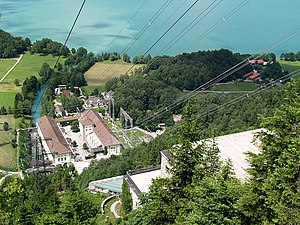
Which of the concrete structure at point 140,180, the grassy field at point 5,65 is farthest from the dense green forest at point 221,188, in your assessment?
the grassy field at point 5,65

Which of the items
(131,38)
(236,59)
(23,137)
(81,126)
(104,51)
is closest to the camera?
(23,137)

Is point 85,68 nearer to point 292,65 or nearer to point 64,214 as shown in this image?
point 292,65

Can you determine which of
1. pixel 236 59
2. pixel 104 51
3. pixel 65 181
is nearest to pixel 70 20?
pixel 104 51

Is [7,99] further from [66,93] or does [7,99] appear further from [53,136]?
[53,136]

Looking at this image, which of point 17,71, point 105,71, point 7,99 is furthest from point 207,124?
point 17,71

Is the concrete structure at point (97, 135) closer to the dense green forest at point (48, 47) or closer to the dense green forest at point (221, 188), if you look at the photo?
the dense green forest at point (48, 47)

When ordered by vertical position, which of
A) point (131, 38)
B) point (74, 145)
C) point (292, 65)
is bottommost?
point (74, 145)

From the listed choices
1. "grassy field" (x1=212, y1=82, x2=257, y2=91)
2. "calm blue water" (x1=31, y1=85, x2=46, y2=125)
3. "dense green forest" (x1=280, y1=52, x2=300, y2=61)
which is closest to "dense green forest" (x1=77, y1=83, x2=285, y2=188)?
"grassy field" (x1=212, y1=82, x2=257, y2=91)
